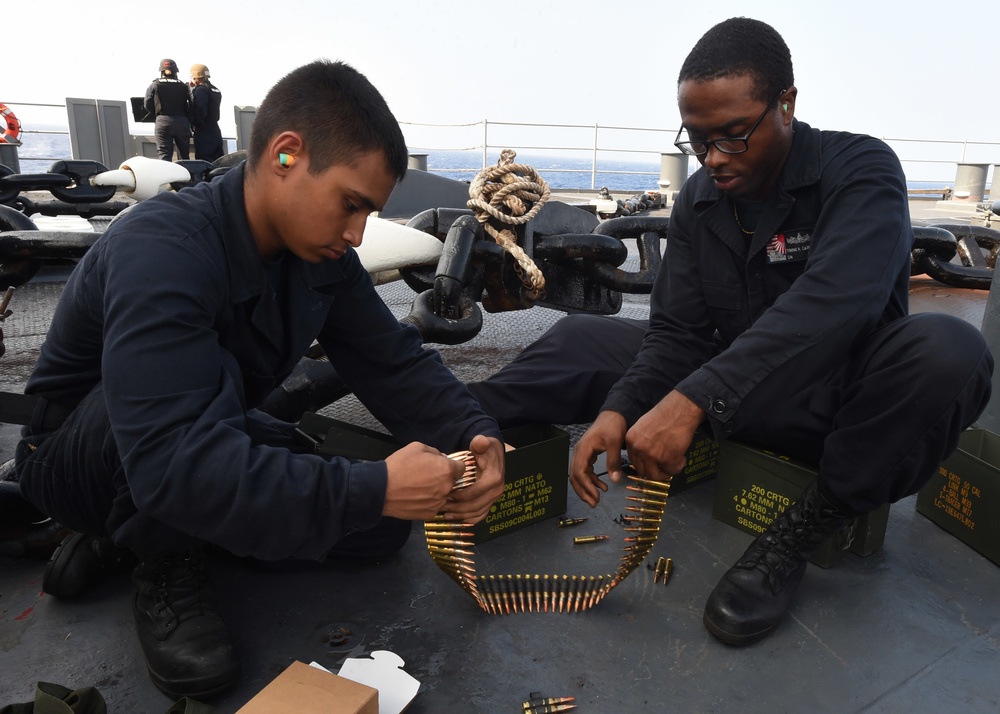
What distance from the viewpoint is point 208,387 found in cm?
144

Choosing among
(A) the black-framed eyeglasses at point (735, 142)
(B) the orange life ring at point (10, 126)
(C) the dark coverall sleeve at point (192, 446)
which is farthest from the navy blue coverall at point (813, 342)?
(B) the orange life ring at point (10, 126)

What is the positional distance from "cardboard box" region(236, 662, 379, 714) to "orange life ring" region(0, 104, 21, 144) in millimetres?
11928

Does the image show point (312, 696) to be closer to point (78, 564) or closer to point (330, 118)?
point (78, 564)

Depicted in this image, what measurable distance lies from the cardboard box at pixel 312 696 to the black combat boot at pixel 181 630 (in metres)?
0.25

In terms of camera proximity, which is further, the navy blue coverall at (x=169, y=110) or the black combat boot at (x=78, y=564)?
the navy blue coverall at (x=169, y=110)

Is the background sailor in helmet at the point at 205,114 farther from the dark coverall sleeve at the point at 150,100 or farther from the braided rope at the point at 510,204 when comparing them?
the braided rope at the point at 510,204

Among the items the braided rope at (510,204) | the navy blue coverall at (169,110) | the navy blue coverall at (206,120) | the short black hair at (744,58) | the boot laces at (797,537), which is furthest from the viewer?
the navy blue coverall at (206,120)

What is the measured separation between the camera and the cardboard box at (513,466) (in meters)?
2.08

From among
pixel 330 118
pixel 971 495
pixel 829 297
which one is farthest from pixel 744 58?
pixel 971 495

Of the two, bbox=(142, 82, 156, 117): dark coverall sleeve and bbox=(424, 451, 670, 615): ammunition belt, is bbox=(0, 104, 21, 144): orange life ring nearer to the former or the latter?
bbox=(142, 82, 156, 117): dark coverall sleeve

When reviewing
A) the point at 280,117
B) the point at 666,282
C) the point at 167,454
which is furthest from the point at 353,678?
the point at 666,282

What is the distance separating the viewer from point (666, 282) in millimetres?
2496

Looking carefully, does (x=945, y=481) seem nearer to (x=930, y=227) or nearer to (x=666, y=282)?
(x=666, y=282)

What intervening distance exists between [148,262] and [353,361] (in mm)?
739
